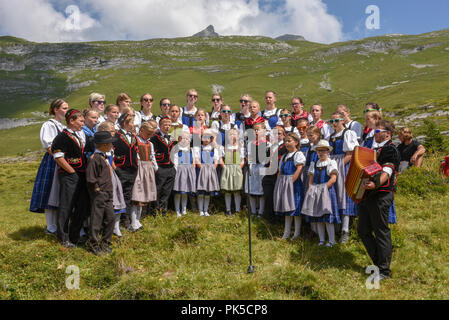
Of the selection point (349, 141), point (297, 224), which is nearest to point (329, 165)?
point (349, 141)

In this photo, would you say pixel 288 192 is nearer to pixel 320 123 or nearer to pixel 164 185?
pixel 320 123

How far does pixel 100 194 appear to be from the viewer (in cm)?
667

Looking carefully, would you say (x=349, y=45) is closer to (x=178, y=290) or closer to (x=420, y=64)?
(x=420, y=64)

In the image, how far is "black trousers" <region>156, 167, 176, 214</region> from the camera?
871 centimetres

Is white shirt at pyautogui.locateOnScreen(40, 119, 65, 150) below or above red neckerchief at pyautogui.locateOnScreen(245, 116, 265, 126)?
below

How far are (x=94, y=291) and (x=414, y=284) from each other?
6044mm

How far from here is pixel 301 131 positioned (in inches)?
345

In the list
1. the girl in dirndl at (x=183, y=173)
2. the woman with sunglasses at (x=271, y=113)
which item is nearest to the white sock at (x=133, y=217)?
the girl in dirndl at (x=183, y=173)

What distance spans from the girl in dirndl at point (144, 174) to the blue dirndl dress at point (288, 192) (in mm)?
3298

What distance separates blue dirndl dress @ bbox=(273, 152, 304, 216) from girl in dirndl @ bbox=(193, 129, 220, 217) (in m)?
1.96

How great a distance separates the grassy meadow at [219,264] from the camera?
5.36m

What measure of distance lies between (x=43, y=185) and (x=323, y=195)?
6.46m

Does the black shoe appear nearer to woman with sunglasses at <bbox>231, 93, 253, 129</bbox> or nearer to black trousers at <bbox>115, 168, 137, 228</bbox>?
black trousers at <bbox>115, 168, 137, 228</bbox>

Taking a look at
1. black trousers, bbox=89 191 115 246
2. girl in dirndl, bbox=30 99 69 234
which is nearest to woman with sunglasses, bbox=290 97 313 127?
black trousers, bbox=89 191 115 246
